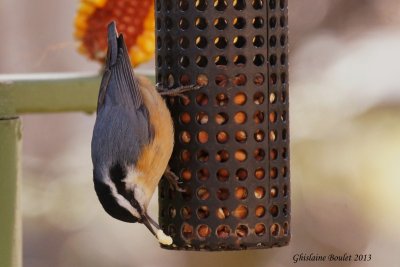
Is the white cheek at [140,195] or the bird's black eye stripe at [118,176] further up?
the bird's black eye stripe at [118,176]

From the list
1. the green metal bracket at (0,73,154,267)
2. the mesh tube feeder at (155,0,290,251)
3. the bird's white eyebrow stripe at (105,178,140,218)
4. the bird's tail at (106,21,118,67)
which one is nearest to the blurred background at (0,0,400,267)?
the green metal bracket at (0,73,154,267)

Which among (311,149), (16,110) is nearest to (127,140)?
(16,110)

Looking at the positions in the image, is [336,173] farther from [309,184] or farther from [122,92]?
[122,92]

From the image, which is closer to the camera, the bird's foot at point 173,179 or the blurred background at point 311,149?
the bird's foot at point 173,179

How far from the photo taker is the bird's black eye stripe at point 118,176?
4.04m

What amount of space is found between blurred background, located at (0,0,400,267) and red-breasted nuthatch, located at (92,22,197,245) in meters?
2.62

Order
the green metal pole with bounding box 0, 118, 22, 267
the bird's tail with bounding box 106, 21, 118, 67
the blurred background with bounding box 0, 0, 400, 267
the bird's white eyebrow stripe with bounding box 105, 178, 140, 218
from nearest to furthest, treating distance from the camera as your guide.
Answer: the bird's white eyebrow stripe with bounding box 105, 178, 140, 218
the bird's tail with bounding box 106, 21, 118, 67
the green metal pole with bounding box 0, 118, 22, 267
the blurred background with bounding box 0, 0, 400, 267

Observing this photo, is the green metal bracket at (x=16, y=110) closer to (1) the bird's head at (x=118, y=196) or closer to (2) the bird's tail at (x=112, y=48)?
(2) the bird's tail at (x=112, y=48)

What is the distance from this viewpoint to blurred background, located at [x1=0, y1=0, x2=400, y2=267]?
6988 mm

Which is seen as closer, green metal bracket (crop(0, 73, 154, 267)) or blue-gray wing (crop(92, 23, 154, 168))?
blue-gray wing (crop(92, 23, 154, 168))

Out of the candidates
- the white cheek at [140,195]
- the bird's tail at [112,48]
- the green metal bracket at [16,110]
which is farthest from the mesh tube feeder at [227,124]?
the green metal bracket at [16,110]

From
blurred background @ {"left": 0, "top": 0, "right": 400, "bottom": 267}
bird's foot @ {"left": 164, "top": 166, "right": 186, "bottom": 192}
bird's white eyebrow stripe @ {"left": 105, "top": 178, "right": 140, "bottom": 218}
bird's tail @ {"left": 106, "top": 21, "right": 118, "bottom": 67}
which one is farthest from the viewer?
blurred background @ {"left": 0, "top": 0, "right": 400, "bottom": 267}

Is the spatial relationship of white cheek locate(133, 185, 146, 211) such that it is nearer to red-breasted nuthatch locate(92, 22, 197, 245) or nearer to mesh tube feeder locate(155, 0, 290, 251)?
red-breasted nuthatch locate(92, 22, 197, 245)

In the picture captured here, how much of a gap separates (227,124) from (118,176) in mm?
413
